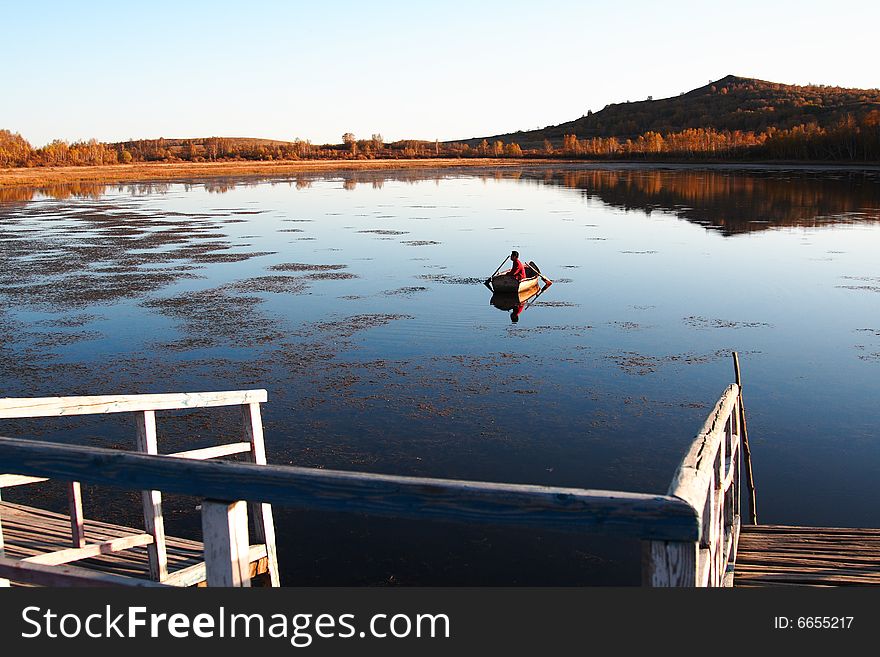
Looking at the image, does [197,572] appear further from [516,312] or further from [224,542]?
[516,312]

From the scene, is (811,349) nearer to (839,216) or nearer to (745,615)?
(745,615)

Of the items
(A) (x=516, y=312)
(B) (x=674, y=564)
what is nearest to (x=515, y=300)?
(A) (x=516, y=312)

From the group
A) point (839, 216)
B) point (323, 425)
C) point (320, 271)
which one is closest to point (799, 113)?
point (839, 216)

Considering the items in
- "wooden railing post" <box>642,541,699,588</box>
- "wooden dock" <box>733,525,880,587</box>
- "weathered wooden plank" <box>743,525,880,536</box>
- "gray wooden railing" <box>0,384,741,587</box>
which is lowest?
"weathered wooden plank" <box>743,525,880,536</box>

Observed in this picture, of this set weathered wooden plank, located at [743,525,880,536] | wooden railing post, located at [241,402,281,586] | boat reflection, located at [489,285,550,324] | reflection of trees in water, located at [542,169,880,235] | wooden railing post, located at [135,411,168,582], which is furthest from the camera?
reflection of trees in water, located at [542,169,880,235]

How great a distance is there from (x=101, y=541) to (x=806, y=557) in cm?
476

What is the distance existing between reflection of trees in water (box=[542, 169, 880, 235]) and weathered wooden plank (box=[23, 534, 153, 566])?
30.7 metres

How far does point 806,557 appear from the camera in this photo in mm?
5812

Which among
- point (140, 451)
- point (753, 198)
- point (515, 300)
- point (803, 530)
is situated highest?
point (753, 198)

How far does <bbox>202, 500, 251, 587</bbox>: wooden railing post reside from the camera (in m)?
2.70

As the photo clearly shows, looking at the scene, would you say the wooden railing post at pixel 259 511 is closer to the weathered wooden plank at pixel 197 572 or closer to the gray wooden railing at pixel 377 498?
the weathered wooden plank at pixel 197 572

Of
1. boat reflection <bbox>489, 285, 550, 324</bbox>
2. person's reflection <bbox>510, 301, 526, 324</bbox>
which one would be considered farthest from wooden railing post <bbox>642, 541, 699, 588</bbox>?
boat reflection <bbox>489, 285, 550, 324</bbox>

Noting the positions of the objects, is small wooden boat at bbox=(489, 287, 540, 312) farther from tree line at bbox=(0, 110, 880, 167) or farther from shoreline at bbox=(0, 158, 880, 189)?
tree line at bbox=(0, 110, 880, 167)

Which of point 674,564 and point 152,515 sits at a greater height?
point 674,564
